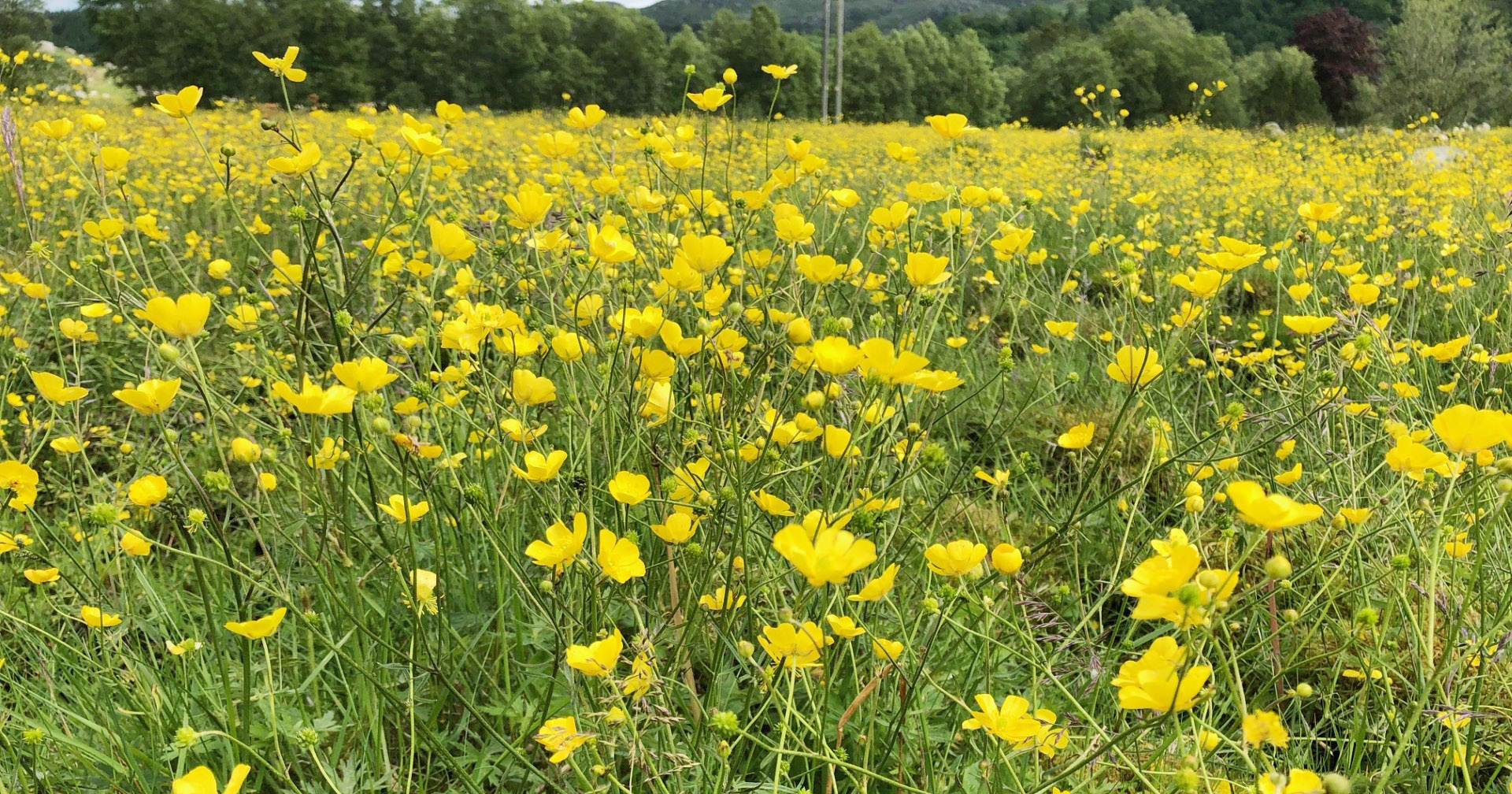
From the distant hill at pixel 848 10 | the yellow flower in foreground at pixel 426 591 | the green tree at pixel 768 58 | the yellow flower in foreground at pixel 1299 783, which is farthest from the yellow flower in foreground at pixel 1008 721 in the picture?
the distant hill at pixel 848 10

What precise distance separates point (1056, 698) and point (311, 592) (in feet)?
4.86

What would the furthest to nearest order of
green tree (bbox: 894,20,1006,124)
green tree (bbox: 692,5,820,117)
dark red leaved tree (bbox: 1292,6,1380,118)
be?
green tree (bbox: 894,20,1006,124) < dark red leaved tree (bbox: 1292,6,1380,118) < green tree (bbox: 692,5,820,117)

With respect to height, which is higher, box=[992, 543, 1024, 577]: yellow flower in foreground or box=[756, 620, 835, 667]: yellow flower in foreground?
box=[992, 543, 1024, 577]: yellow flower in foreground

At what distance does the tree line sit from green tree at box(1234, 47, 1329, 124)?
51 millimetres

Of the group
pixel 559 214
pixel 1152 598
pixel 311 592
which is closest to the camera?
pixel 1152 598

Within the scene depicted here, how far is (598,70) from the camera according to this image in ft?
89.5

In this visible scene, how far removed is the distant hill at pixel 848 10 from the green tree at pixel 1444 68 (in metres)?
131

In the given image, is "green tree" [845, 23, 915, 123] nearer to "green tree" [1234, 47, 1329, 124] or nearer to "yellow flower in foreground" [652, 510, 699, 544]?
"green tree" [1234, 47, 1329, 124]

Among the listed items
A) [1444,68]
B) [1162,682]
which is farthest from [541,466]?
[1444,68]

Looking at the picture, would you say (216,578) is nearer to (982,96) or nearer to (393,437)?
(393,437)

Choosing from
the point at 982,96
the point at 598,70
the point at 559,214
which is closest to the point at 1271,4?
the point at 982,96

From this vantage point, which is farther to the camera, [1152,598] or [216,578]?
[216,578]

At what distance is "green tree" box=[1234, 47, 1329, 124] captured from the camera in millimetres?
25703

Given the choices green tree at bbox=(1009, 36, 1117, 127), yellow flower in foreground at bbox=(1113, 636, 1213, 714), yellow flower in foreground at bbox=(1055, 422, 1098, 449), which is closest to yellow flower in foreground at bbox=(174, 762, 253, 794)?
yellow flower in foreground at bbox=(1113, 636, 1213, 714)
